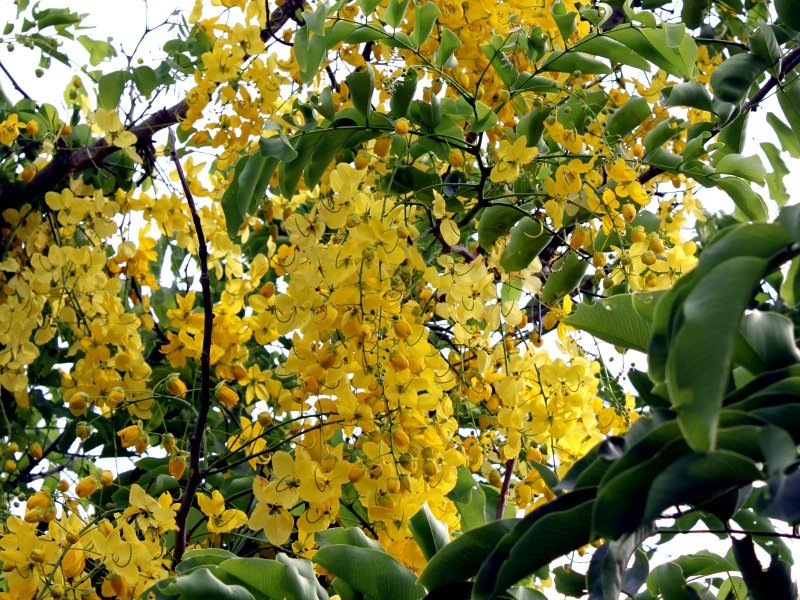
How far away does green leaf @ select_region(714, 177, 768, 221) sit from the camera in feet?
3.67

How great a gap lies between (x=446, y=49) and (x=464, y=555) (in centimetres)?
68

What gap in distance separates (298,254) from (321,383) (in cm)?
15

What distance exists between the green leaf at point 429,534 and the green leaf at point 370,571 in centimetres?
10

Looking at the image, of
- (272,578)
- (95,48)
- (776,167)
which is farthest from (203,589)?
(95,48)

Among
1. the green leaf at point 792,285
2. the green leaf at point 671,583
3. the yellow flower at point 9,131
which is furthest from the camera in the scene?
the yellow flower at point 9,131

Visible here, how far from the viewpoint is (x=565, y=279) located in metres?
1.18

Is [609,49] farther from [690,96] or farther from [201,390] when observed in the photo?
[201,390]

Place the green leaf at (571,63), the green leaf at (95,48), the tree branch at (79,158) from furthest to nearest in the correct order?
1. the green leaf at (95,48)
2. the tree branch at (79,158)
3. the green leaf at (571,63)

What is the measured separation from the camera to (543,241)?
3.66ft

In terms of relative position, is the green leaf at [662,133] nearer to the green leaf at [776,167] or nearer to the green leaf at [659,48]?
the green leaf at [659,48]

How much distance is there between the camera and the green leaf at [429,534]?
873 mm

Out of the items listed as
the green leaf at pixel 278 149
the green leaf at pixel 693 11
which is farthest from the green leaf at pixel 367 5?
the green leaf at pixel 693 11

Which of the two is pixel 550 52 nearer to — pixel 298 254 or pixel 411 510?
pixel 298 254

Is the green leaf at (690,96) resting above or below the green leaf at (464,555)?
→ above
